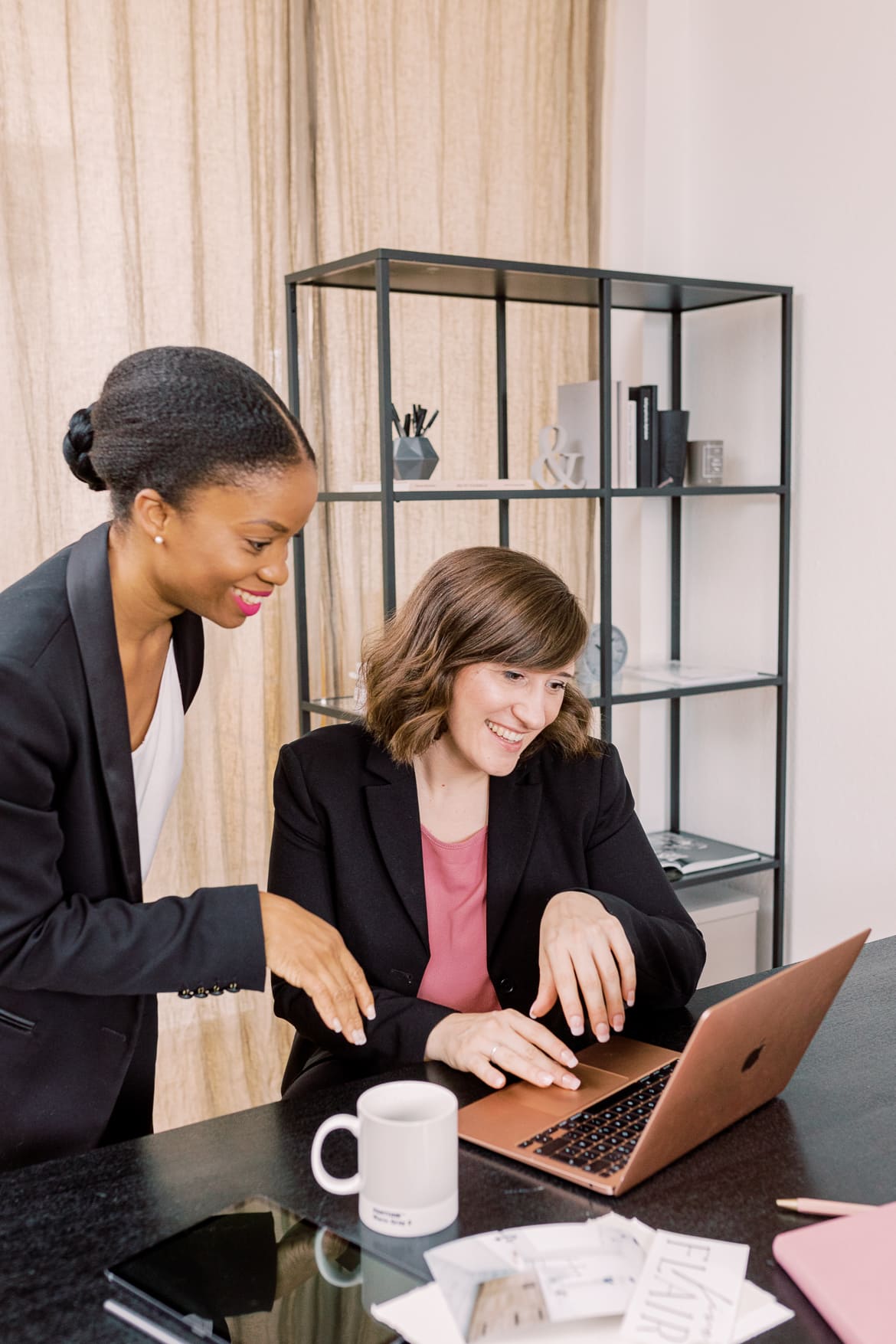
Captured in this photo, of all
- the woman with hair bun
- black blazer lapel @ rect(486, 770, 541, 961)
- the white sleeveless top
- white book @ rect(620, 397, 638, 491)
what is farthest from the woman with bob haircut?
white book @ rect(620, 397, 638, 491)

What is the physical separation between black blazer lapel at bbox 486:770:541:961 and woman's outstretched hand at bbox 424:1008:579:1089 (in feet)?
1.16

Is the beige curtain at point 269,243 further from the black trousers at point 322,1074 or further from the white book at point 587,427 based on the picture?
the black trousers at point 322,1074

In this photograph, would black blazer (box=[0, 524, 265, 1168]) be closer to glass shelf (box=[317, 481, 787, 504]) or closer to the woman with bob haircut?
the woman with bob haircut

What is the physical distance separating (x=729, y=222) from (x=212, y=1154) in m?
2.66

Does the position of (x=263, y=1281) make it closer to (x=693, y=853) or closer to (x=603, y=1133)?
(x=603, y=1133)

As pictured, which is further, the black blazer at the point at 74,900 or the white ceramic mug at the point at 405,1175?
the black blazer at the point at 74,900

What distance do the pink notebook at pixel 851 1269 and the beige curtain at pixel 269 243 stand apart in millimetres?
2042

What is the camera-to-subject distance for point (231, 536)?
3.95 ft

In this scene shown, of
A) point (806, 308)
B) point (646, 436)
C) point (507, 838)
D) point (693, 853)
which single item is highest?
point (806, 308)

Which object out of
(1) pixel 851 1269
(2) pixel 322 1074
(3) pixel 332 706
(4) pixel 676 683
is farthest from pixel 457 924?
(4) pixel 676 683

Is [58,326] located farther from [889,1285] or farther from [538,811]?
[889,1285]

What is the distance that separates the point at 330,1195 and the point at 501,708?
29.9 inches

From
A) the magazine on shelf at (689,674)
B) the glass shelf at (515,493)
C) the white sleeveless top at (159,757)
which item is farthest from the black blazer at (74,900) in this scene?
the magazine on shelf at (689,674)

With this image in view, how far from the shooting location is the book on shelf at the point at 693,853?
3.08 metres
